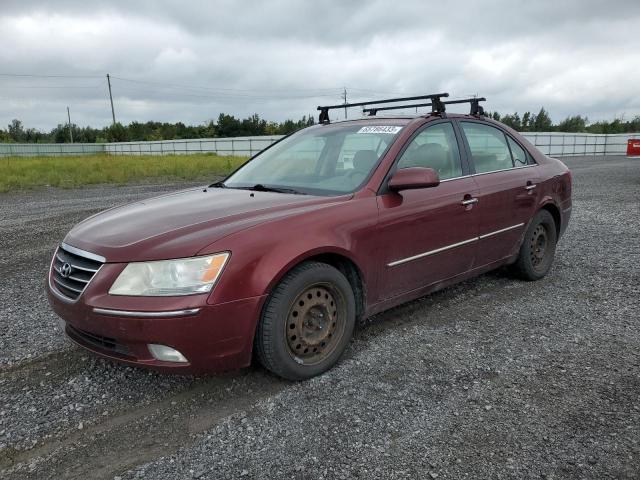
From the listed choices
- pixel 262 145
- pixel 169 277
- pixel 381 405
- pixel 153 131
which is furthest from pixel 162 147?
pixel 381 405

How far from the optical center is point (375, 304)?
3369 mm

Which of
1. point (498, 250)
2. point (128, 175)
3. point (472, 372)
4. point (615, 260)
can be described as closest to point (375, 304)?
point (472, 372)

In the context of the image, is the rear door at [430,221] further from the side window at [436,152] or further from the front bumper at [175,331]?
Answer: the front bumper at [175,331]

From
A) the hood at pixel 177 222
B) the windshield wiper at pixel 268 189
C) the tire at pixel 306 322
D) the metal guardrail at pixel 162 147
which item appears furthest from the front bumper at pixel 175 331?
the metal guardrail at pixel 162 147

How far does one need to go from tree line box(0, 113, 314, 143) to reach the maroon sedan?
181 feet

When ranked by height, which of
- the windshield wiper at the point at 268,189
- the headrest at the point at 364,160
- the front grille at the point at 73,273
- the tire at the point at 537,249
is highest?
the headrest at the point at 364,160

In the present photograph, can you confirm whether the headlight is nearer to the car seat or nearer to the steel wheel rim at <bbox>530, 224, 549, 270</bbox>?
the car seat

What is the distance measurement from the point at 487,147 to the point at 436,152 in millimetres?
784

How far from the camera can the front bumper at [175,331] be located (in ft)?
8.17

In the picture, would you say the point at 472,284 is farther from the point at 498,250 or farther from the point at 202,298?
the point at 202,298

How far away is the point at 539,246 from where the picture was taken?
16.0 feet

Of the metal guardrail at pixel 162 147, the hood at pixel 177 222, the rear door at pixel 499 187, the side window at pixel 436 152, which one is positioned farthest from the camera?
the metal guardrail at pixel 162 147

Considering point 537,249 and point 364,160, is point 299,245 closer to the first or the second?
point 364,160

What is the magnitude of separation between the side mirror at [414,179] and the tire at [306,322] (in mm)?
710
